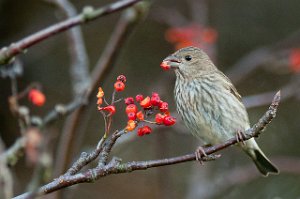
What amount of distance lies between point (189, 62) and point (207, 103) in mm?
526

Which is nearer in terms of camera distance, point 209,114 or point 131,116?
point 131,116

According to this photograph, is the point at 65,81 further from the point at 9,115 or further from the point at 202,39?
the point at 202,39

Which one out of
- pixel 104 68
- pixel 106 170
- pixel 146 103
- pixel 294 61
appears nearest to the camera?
pixel 106 170

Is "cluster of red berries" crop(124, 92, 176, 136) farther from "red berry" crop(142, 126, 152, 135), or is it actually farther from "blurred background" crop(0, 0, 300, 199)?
"blurred background" crop(0, 0, 300, 199)

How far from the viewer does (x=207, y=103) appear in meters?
5.40

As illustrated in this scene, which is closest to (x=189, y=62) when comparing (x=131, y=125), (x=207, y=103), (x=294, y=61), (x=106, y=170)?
(x=207, y=103)

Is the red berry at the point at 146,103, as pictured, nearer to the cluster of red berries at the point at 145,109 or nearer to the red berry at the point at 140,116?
the cluster of red berries at the point at 145,109

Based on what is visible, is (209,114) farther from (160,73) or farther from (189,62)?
(160,73)

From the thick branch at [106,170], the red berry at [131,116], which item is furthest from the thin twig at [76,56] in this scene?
the thick branch at [106,170]

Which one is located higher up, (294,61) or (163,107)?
(294,61)

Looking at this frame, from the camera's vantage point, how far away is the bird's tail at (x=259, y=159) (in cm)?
560

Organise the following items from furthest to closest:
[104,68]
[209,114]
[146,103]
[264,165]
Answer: [264,165]
[209,114]
[104,68]
[146,103]

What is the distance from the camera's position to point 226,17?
28.3 ft

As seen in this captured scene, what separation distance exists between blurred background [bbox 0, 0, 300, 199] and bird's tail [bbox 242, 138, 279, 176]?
1405mm
